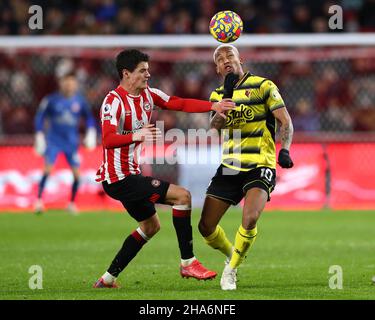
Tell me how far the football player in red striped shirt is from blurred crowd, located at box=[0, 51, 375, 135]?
10.8m

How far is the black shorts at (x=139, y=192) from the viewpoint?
8.44m

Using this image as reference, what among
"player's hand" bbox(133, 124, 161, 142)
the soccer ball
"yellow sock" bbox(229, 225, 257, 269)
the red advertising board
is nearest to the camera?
"player's hand" bbox(133, 124, 161, 142)

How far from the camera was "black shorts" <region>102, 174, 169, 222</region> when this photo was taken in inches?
332

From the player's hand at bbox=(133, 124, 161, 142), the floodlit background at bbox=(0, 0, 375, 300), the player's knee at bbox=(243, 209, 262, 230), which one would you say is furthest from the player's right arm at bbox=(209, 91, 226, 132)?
the floodlit background at bbox=(0, 0, 375, 300)

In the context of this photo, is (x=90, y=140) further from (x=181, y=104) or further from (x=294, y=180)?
(x=181, y=104)

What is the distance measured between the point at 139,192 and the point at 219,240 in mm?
1014

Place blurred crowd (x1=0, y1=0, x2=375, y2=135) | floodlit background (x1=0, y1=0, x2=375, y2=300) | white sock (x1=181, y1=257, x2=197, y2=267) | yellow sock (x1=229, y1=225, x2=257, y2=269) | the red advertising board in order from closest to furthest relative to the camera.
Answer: yellow sock (x1=229, y1=225, x2=257, y2=269), white sock (x1=181, y1=257, x2=197, y2=267), floodlit background (x1=0, y1=0, x2=375, y2=300), the red advertising board, blurred crowd (x1=0, y1=0, x2=375, y2=135)

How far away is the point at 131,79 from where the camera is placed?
28.0ft

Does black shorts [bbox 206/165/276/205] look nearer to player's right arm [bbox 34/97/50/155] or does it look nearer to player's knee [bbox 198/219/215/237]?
player's knee [bbox 198/219/215/237]

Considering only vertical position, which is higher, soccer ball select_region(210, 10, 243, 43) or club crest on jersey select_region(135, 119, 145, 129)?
soccer ball select_region(210, 10, 243, 43)

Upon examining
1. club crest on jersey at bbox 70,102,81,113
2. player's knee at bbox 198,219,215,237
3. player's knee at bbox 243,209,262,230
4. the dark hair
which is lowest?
player's knee at bbox 198,219,215,237

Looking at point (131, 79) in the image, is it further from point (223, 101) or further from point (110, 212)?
point (110, 212)

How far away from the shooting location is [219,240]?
898 cm
